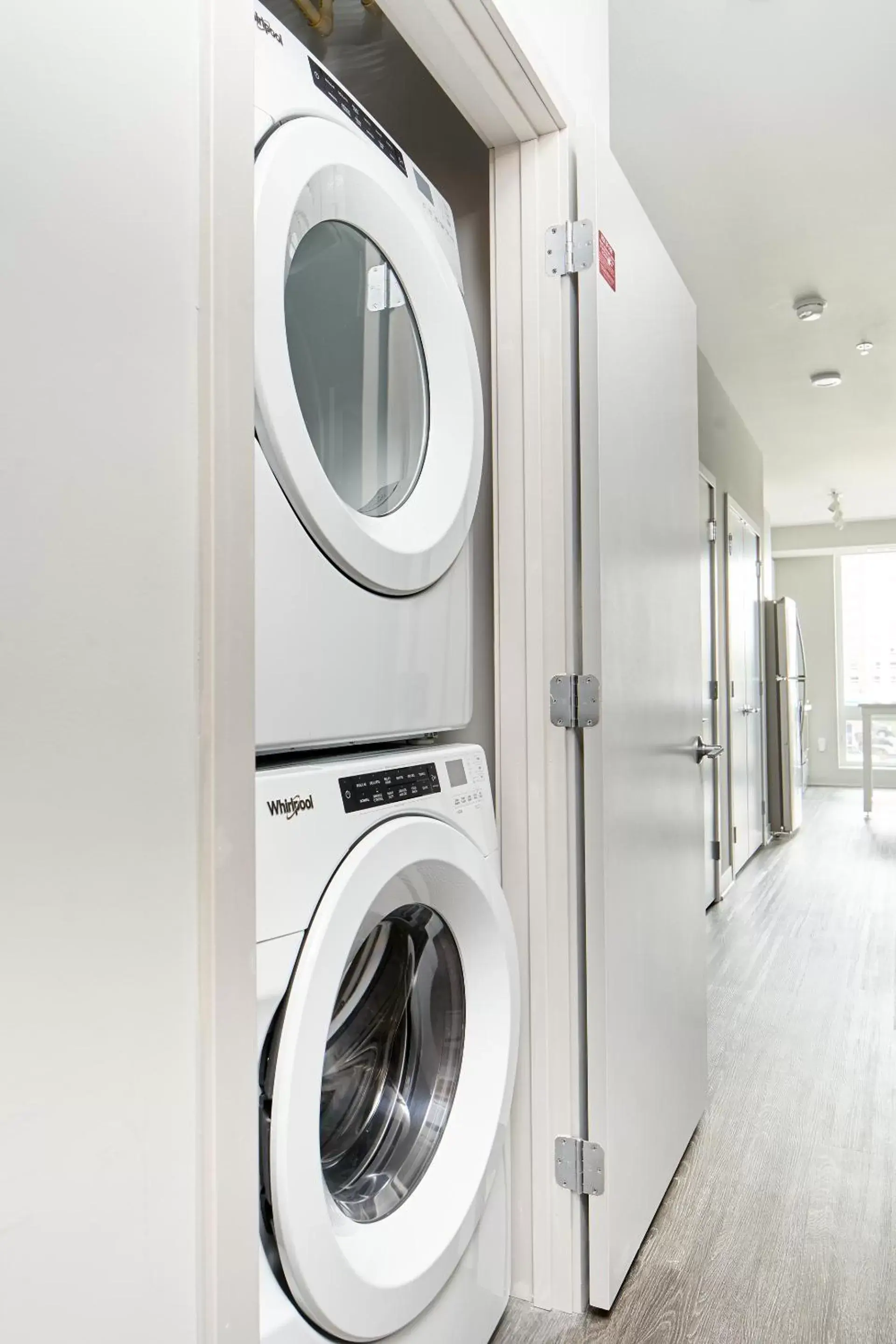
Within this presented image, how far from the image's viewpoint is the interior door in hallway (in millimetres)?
4648

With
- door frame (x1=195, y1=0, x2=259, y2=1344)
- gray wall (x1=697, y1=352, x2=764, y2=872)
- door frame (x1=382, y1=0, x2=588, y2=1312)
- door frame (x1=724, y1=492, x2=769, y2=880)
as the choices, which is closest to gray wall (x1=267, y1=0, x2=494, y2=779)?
door frame (x1=382, y1=0, x2=588, y2=1312)

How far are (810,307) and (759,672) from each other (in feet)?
8.47

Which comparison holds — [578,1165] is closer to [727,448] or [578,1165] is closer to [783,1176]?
[783,1176]

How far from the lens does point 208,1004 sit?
25.4 inches

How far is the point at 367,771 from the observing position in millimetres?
1073

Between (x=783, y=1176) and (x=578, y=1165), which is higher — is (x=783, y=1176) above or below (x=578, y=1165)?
below

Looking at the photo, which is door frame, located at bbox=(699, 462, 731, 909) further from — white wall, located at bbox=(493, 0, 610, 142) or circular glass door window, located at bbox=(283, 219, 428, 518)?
circular glass door window, located at bbox=(283, 219, 428, 518)

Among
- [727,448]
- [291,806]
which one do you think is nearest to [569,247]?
[291,806]

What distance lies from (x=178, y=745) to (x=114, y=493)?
176 millimetres

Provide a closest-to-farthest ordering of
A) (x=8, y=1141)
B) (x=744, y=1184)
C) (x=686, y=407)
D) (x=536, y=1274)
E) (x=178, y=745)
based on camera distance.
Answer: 1. (x=8, y=1141)
2. (x=178, y=745)
3. (x=536, y=1274)
4. (x=744, y=1184)
5. (x=686, y=407)

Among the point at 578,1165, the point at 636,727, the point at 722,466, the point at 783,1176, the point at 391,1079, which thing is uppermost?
the point at 722,466

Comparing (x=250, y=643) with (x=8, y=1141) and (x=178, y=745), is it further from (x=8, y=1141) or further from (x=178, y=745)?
(x=8, y=1141)

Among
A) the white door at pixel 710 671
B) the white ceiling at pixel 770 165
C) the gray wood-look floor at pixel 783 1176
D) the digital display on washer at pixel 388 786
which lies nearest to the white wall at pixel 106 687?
the digital display on washer at pixel 388 786

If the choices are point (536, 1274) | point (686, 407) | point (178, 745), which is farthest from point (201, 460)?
point (686, 407)
